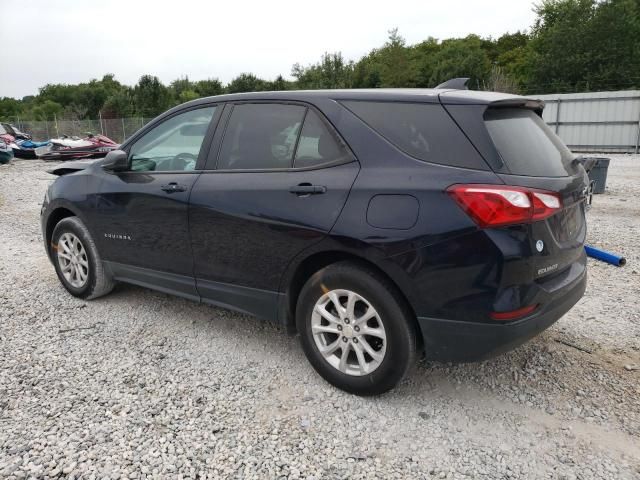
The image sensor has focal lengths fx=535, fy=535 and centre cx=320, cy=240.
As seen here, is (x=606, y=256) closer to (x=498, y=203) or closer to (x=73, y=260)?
(x=498, y=203)

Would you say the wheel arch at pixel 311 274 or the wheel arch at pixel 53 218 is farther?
the wheel arch at pixel 53 218

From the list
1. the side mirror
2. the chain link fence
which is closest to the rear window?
the side mirror

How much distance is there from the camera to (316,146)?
319cm

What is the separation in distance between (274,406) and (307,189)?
1267 mm

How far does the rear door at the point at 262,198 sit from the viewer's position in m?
3.08

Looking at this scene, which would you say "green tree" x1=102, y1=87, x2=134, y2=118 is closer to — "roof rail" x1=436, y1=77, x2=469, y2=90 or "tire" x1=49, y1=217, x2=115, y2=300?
"tire" x1=49, y1=217, x2=115, y2=300

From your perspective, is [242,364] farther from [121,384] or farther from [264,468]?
[264,468]

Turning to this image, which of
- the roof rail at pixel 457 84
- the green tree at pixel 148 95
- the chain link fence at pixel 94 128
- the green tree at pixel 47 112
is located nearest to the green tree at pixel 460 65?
Answer: the green tree at pixel 148 95

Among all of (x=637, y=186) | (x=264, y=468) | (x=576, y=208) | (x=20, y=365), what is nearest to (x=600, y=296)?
(x=576, y=208)

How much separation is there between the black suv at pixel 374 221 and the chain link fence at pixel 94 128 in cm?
3186

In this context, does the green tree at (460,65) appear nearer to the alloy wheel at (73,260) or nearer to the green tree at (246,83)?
the green tree at (246,83)


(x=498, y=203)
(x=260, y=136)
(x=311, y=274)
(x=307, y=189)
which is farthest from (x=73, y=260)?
(x=498, y=203)

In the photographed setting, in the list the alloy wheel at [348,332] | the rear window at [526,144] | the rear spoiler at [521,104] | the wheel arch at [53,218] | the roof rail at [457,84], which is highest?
the roof rail at [457,84]

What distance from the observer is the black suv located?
104 inches
